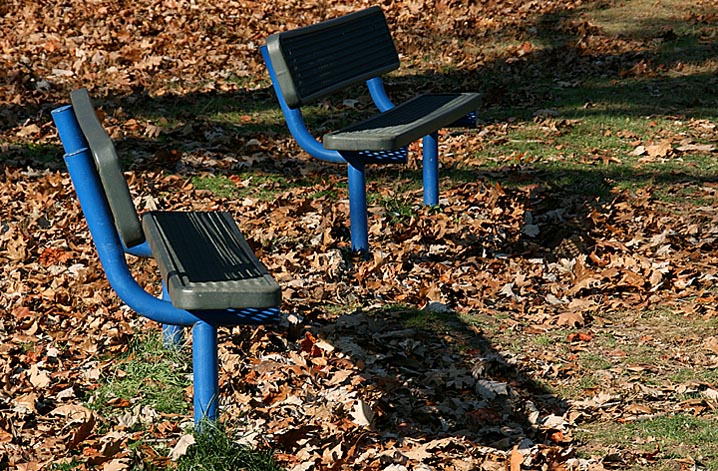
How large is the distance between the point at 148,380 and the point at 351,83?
2.74 metres

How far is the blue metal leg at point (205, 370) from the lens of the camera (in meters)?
3.30

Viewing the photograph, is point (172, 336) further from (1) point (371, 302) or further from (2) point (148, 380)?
(1) point (371, 302)

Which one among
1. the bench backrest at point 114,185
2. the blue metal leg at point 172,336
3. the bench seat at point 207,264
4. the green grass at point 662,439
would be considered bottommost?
the green grass at point 662,439

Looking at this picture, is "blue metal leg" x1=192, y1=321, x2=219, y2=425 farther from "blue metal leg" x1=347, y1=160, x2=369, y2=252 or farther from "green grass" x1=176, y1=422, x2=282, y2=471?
"blue metal leg" x1=347, y1=160, x2=369, y2=252

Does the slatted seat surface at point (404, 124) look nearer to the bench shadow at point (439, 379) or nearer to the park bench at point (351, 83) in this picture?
the park bench at point (351, 83)

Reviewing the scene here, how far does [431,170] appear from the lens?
6348mm

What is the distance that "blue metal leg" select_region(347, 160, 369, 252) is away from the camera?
17.7ft

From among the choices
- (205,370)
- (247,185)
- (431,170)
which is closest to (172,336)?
(205,370)

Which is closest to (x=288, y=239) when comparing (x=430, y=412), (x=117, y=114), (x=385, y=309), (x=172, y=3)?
(x=385, y=309)

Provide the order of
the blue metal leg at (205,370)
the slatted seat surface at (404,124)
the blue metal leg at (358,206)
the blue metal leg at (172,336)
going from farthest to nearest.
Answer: the blue metal leg at (358,206) < the slatted seat surface at (404,124) < the blue metal leg at (172,336) < the blue metal leg at (205,370)

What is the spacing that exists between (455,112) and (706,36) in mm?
5934

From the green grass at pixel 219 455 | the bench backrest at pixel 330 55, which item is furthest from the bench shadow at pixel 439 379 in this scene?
the bench backrest at pixel 330 55

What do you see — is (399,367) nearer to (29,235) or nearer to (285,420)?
(285,420)

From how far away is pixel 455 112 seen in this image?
585 centimetres
